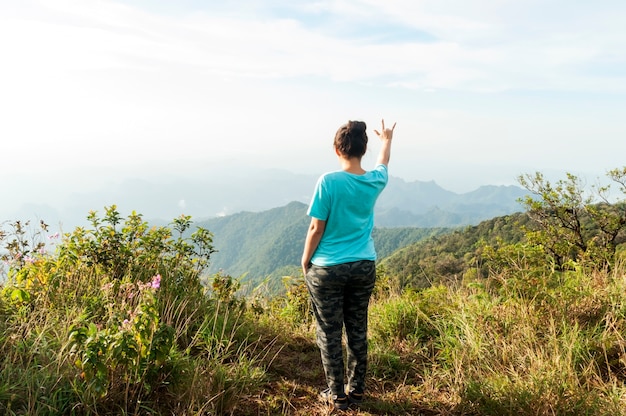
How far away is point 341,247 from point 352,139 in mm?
774

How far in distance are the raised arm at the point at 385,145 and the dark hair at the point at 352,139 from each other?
420 millimetres

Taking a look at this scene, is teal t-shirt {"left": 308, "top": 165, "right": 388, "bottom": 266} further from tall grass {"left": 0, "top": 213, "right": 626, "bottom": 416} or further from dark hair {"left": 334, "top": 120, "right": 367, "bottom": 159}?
tall grass {"left": 0, "top": 213, "right": 626, "bottom": 416}

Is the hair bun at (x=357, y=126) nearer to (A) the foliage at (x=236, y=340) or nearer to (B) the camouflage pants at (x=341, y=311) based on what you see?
(B) the camouflage pants at (x=341, y=311)

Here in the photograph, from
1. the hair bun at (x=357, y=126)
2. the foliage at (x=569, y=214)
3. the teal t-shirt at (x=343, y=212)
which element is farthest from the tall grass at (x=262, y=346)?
the foliage at (x=569, y=214)

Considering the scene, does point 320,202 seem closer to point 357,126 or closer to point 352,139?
point 352,139

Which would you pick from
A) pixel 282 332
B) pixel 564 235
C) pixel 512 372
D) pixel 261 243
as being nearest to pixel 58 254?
pixel 282 332

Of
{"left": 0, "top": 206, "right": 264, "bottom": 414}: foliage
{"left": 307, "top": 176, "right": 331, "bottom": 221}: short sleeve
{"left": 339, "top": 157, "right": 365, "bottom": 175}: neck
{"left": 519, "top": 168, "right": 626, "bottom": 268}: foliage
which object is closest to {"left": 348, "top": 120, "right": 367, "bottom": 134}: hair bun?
{"left": 339, "top": 157, "right": 365, "bottom": 175}: neck

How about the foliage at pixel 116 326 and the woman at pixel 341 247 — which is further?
the woman at pixel 341 247

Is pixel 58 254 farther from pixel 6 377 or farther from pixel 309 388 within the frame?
pixel 309 388

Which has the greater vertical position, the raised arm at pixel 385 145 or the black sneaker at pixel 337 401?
the raised arm at pixel 385 145

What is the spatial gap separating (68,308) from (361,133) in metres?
2.96

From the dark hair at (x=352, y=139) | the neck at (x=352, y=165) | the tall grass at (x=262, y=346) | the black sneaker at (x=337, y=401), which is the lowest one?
the black sneaker at (x=337, y=401)

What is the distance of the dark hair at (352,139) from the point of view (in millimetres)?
2854

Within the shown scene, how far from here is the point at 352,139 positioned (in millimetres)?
2852
